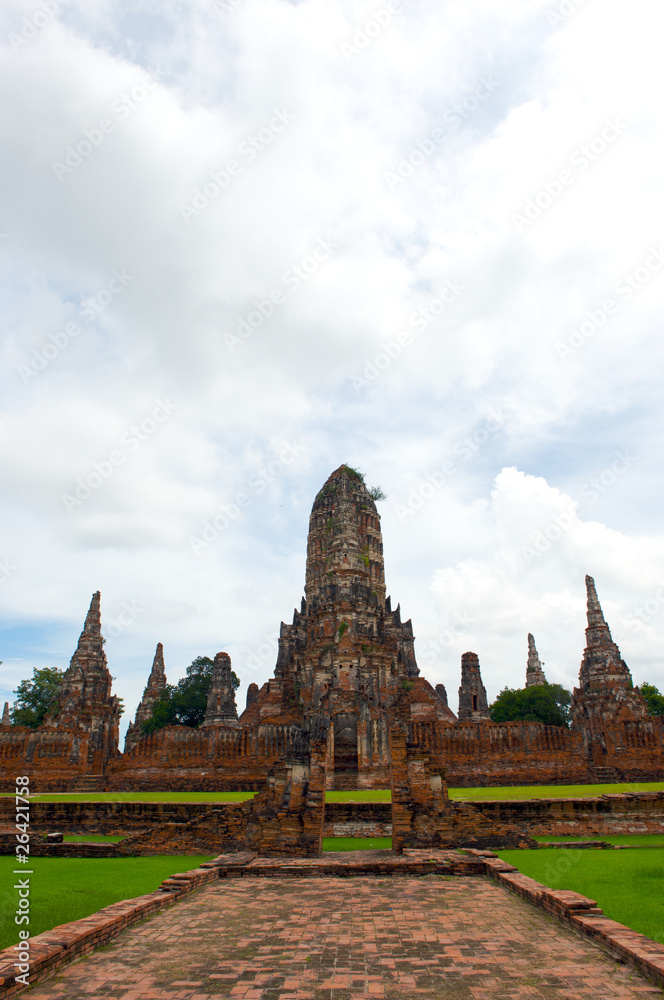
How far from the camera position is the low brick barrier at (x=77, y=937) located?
472 centimetres

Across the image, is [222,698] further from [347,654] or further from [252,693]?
[252,693]

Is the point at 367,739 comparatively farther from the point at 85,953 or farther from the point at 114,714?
the point at 85,953

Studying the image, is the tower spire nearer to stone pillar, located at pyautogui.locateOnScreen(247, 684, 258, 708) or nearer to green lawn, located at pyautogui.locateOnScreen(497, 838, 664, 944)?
stone pillar, located at pyautogui.locateOnScreen(247, 684, 258, 708)

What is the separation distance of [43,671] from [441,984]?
172ft

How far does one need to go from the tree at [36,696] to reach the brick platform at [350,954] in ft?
146

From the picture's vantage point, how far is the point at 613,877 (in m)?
8.35

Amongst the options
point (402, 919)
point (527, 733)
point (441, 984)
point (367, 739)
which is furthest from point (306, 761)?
point (527, 733)

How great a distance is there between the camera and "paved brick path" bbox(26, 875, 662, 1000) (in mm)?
4652

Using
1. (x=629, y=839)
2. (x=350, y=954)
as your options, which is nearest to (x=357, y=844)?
(x=629, y=839)

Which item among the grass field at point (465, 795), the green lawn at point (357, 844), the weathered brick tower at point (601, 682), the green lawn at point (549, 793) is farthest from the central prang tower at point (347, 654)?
the green lawn at point (357, 844)

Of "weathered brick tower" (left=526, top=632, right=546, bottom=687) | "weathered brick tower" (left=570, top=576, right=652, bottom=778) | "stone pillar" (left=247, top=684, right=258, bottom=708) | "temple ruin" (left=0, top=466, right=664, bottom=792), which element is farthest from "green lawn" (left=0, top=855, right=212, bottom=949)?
"weathered brick tower" (left=526, top=632, right=546, bottom=687)

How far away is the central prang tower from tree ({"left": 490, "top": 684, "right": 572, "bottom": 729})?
1335 cm

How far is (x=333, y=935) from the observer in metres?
6.13

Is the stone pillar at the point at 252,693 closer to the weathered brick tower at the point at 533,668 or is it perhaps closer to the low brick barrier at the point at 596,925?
the weathered brick tower at the point at 533,668
